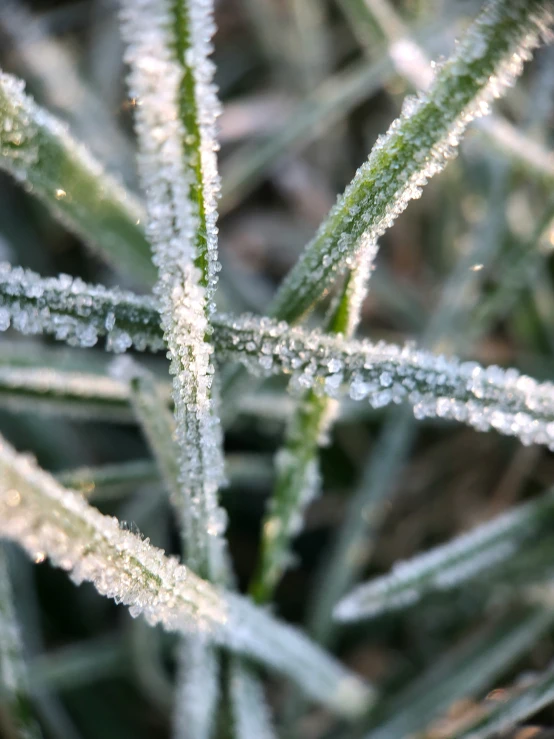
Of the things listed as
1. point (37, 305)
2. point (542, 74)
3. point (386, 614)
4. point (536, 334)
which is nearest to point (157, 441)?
point (37, 305)

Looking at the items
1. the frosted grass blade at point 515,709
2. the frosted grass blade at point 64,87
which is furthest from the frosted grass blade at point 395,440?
the frosted grass blade at point 64,87

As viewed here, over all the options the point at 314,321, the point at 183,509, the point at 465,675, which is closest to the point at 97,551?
the point at 183,509

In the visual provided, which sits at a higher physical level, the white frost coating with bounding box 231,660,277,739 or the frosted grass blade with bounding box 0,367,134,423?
the frosted grass blade with bounding box 0,367,134,423

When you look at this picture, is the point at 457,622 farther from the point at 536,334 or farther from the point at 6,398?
the point at 6,398

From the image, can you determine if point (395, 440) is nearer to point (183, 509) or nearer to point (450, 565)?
point (450, 565)

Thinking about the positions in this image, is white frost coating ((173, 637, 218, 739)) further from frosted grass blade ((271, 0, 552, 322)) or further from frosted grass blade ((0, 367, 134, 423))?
frosted grass blade ((271, 0, 552, 322))

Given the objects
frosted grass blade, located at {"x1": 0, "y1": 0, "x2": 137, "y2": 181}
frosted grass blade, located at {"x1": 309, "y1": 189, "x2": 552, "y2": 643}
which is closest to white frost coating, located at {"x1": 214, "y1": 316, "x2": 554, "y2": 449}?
frosted grass blade, located at {"x1": 309, "y1": 189, "x2": 552, "y2": 643}
